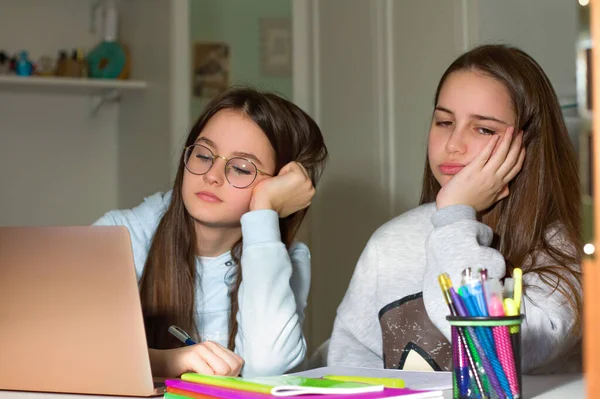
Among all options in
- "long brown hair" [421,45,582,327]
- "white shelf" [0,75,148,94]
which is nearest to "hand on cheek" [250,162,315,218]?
"long brown hair" [421,45,582,327]

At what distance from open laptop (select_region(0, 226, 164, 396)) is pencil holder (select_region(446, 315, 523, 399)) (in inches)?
14.2

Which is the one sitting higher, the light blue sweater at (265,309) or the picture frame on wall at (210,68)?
the picture frame on wall at (210,68)

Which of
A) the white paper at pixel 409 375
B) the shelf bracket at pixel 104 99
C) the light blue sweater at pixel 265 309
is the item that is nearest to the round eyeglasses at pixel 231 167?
the light blue sweater at pixel 265 309

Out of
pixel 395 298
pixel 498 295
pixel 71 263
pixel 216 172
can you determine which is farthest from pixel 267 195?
pixel 498 295

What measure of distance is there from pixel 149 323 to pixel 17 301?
61cm

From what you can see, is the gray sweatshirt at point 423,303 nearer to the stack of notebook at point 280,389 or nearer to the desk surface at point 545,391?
the desk surface at point 545,391

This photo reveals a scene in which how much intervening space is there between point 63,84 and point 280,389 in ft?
8.14

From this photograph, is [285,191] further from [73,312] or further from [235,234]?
[73,312]

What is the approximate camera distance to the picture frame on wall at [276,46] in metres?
2.85

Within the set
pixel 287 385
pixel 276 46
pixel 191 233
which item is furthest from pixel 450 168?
pixel 276 46

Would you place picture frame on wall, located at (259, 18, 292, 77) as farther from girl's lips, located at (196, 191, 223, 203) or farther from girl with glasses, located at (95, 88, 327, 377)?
girl's lips, located at (196, 191, 223, 203)

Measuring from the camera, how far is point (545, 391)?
38.1 inches

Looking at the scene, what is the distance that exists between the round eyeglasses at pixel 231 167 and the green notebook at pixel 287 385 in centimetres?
71

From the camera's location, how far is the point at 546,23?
2.03 metres
